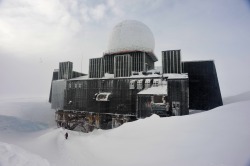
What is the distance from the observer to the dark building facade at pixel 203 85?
32.7m

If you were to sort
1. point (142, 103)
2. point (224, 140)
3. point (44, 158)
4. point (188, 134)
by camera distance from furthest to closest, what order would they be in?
1. point (142, 103)
2. point (44, 158)
3. point (188, 134)
4. point (224, 140)

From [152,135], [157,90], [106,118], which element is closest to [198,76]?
[157,90]

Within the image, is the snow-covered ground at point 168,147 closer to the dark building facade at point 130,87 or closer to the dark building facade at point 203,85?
the dark building facade at point 130,87

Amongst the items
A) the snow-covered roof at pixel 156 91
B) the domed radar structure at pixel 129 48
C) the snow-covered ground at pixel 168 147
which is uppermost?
the domed radar structure at pixel 129 48

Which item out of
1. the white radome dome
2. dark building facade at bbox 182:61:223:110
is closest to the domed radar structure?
the white radome dome

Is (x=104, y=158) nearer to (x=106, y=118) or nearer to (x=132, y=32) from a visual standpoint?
(x=106, y=118)

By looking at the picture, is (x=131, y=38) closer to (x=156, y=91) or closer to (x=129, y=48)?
(x=129, y=48)

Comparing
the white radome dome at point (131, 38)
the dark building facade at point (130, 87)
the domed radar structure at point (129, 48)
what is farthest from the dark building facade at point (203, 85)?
the white radome dome at point (131, 38)

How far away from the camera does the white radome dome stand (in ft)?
125

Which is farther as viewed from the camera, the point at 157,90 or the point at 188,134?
the point at 157,90

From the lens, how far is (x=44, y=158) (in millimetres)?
11148

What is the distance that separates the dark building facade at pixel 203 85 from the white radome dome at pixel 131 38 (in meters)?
10.6

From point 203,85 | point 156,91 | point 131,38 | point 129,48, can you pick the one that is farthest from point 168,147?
point 131,38

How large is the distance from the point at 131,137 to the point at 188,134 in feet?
13.1
